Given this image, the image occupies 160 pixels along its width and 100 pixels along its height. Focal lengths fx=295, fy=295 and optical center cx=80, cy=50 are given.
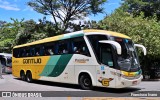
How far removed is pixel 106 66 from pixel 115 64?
22.3 inches

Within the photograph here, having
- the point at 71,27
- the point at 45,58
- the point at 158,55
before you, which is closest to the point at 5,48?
the point at 71,27

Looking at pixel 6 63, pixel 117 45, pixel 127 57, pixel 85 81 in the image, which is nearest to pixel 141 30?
pixel 85 81

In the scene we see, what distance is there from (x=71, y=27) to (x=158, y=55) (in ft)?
49.3

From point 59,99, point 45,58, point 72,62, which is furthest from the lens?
point 45,58

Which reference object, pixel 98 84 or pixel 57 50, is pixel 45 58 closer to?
pixel 57 50

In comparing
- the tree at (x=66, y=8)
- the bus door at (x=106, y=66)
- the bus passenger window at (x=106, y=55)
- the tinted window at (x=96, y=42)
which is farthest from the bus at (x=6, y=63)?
the bus passenger window at (x=106, y=55)

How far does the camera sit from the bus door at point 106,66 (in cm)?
1444

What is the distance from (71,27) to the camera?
132 ft

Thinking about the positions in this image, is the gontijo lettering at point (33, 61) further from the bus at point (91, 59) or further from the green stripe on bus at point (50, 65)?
the green stripe on bus at point (50, 65)

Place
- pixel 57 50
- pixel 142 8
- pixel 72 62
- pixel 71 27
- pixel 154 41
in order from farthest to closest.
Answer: pixel 142 8 → pixel 71 27 → pixel 154 41 → pixel 57 50 → pixel 72 62

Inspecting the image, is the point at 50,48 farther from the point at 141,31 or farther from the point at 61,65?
the point at 141,31

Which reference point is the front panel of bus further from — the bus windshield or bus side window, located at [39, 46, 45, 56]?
bus side window, located at [39, 46, 45, 56]

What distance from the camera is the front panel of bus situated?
46.8 ft

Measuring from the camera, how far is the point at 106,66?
48.0 feet
